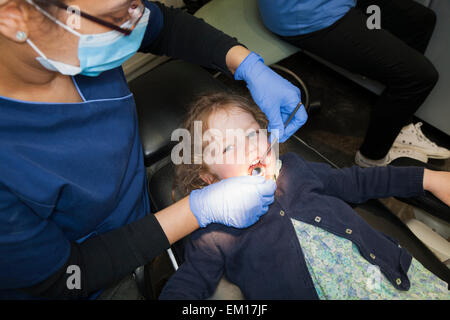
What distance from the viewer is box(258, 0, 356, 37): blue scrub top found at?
1410mm

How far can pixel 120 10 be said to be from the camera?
2.27 ft

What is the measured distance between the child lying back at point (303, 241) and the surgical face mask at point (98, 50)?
408 millimetres

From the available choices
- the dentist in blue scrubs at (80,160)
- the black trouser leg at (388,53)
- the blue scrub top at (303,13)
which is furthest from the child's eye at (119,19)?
the black trouser leg at (388,53)

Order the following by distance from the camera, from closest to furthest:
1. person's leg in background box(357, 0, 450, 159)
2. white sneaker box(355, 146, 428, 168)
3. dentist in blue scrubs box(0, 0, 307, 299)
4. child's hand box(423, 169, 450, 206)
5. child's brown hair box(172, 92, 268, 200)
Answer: dentist in blue scrubs box(0, 0, 307, 299)
child's hand box(423, 169, 450, 206)
child's brown hair box(172, 92, 268, 200)
person's leg in background box(357, 0, 450, 159)
white sneaker box(355, 146, 428, 168)

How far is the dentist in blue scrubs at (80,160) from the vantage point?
65 centimetres

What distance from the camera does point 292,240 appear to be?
39.4 inches

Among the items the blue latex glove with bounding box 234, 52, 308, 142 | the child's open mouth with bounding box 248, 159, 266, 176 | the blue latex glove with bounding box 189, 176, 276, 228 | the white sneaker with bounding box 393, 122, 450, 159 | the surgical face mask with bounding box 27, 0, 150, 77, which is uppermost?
the surgical face mask with bounding box 27, 0, 150, 77

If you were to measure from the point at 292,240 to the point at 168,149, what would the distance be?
63 centimetres

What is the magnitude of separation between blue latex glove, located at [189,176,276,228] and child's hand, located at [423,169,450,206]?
1.96ft

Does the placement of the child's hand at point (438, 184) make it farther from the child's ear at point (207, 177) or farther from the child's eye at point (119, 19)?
the child's eye at point (119, 19)

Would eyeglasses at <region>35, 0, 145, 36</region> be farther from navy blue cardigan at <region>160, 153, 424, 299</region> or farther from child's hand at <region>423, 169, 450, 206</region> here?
child's hand at <region>423, 169, 450, 206</region>
